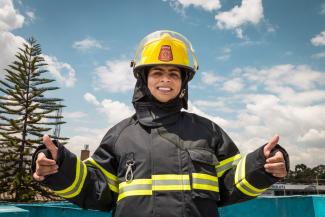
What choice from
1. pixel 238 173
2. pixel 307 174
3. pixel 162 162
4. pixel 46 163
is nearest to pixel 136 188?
pixel 162 162

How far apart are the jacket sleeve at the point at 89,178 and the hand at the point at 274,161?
1.03 meters

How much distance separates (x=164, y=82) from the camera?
234 centimetres

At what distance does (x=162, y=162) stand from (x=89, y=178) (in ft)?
1.63

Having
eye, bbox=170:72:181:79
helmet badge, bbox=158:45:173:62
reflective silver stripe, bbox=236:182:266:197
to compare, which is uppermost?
helmet badge, bbox=158:45:173:62

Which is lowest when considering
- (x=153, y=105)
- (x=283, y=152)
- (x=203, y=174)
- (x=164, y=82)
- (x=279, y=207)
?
(x=279, y=207)

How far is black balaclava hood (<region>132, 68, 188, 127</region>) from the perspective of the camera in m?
2.24

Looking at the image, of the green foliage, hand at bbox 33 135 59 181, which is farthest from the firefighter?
the green foliage

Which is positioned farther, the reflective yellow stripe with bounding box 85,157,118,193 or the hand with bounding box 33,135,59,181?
the reflective yellow stripe with bounding box 85,157,118,193

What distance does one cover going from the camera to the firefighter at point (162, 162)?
6.24 feet

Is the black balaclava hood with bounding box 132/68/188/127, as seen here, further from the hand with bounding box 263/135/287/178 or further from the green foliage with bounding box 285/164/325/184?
the green foliage with bounding box 285/164/325/184

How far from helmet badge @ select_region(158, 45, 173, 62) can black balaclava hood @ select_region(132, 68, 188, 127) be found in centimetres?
21

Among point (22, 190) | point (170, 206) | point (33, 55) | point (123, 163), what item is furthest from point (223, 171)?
point (33, 55)

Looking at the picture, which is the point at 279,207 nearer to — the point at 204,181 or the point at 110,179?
the point at 204,181

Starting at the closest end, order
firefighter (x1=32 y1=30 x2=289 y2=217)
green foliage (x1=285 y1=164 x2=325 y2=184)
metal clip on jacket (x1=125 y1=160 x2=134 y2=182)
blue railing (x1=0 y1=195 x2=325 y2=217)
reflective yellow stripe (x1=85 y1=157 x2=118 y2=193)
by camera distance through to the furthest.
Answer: firefighter (x1=32 y1=30 x2=289 y2=217), metal clip on jacket (x1=125 y1=160 x2=134 y2=182), reflective yellow stripe (x1=85 y1=157 x2=118 y2=193), blue railing (x1=0 y1=195 x2=325 y2=217), green foliage (x1=285 y1=164 x2=325 y2=184)
